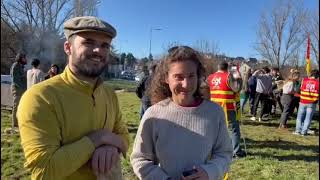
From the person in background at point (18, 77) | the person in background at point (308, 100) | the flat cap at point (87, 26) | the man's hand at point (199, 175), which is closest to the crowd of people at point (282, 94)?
the person in background at point (308, 100)

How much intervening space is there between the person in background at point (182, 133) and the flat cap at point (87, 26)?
0.57 m

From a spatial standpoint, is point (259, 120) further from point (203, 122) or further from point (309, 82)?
point (203, 122)

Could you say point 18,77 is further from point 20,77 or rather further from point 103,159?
point 103,159

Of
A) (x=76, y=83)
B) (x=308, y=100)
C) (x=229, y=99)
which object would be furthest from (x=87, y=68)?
(x=308, y=100)

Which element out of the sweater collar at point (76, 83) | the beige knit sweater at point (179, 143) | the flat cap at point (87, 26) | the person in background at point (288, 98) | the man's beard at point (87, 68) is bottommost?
the person in background at point (288, 98)

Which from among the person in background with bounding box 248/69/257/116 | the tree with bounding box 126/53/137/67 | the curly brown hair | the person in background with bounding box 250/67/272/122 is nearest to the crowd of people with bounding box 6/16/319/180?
the curly brown hair

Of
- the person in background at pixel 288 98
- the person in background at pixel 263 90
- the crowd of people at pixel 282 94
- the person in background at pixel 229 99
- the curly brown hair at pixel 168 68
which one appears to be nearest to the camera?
the curly brown hair at pixel 168 68

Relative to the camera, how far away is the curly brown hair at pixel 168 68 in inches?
95.3

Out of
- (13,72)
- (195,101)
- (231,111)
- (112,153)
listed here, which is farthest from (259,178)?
(13,72)

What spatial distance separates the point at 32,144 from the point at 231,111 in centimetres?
611

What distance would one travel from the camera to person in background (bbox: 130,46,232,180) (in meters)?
2.31

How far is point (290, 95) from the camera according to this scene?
11.7 m

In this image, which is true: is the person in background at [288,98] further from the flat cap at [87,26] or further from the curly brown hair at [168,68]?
the flat cap at [87,26]

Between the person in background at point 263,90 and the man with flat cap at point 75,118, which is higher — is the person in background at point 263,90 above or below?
below
